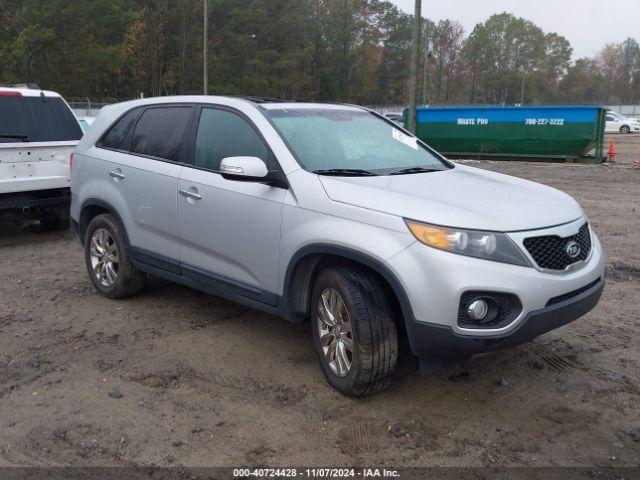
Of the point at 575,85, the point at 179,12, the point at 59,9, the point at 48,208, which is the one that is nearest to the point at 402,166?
the point at 48,208

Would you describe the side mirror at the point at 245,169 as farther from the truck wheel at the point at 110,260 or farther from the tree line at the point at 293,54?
the tree line at the point at 293,54

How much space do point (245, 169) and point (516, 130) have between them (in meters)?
17.6

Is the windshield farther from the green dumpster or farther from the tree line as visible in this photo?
the tree line

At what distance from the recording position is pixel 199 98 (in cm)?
502

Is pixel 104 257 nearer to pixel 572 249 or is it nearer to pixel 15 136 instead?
pixel 15 136

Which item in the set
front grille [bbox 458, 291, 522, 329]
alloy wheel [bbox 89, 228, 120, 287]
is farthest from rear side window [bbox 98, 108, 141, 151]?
front grille [bbox 458, 291, 522, 329]

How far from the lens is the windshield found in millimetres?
4285

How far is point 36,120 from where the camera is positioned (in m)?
7.93

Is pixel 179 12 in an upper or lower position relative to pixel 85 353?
upper

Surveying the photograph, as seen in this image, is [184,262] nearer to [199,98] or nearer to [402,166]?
[199,98]

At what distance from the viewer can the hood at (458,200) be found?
137 inches

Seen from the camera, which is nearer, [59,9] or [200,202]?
[200,202]

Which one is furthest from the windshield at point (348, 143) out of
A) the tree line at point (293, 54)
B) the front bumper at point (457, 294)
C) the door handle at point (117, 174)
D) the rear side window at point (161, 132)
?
the tree line at point (293, 54)

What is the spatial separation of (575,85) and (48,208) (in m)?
109
